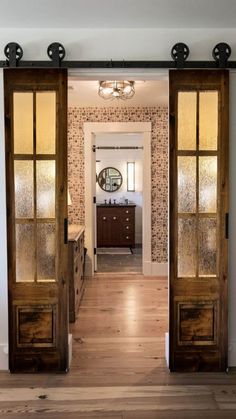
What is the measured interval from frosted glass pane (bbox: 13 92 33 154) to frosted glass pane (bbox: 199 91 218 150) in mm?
1321

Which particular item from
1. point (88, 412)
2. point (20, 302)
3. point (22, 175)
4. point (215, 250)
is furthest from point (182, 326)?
point (22, 175)

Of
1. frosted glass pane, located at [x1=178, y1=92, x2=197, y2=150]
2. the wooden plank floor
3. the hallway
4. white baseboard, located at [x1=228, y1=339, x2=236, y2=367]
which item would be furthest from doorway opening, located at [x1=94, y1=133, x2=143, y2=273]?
frosted glass pane, located at [x1=178, y1=92, x2=197, y2=150]

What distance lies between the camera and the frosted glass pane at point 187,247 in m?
3.06

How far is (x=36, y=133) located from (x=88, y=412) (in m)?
2.01

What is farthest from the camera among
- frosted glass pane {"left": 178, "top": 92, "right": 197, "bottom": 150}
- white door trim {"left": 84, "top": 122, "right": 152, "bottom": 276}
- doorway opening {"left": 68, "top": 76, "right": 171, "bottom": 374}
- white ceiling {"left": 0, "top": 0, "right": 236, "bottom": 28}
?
white door trim {"left": 84, "top": 122, "right": 152, "bottom": 276}

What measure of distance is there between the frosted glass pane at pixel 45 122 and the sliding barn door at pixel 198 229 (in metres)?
0.92

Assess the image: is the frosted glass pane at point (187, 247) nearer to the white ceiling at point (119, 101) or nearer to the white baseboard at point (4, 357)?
the white baseboard at point (4, 357)

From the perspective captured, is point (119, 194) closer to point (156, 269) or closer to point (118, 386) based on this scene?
point (156, 269)

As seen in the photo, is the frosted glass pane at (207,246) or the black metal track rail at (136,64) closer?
the black metal track rail at (136,64)

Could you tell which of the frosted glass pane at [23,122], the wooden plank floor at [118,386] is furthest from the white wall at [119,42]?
the wooden plank floor at [118,386]

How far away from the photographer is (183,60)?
9.63 feet

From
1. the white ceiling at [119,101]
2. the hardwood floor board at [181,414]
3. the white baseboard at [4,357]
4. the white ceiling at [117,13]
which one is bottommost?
the hardwood floor board at [181,414]

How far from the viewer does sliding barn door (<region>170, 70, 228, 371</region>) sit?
118 inches

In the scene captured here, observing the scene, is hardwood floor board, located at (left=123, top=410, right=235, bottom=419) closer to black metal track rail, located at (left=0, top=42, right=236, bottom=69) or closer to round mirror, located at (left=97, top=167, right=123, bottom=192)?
black metal track rail, located at (left=0, top=42, right=236, bottom=69)
